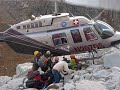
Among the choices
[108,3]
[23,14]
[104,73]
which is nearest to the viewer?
[104,73]

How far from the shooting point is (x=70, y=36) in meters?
17.1

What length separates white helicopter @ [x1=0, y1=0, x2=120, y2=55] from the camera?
1708 cm

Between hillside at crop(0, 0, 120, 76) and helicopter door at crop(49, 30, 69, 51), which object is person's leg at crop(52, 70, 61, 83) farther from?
hillside at crop(0, 0, 120, 76)

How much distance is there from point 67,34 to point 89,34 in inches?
40.0

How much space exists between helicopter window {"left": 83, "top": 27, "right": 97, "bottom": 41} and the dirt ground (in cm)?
1381

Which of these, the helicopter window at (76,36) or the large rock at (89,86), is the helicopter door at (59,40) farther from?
the large rock at (89,86)

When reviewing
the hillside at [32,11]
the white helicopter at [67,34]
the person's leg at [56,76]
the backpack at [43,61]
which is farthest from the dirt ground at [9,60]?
the person's leg at [56,76]

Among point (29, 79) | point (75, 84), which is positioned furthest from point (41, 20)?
point (75, 84)

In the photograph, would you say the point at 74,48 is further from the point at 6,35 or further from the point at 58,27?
the point at 6,35

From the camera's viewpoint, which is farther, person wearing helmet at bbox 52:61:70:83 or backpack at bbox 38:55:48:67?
backpack at bbox 38:55:48:67

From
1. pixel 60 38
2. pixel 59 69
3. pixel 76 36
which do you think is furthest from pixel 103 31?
pixel 59 69

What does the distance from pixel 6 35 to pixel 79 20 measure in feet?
12.1

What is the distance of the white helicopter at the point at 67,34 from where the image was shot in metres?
17.1

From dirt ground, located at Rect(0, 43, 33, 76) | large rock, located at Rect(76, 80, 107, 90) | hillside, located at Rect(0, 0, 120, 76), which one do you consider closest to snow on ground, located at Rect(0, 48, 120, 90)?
large rock, located at Rect(76, 80, 107, 90)
